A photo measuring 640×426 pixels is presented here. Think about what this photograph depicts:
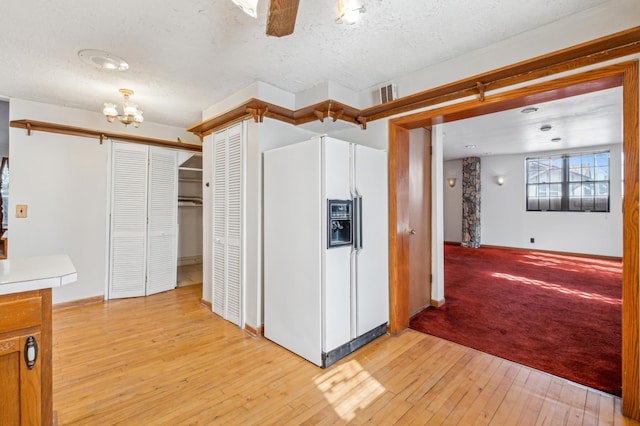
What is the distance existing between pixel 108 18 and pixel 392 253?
3.06 meters

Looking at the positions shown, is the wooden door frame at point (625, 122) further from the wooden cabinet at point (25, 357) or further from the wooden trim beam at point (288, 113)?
the wooden cabinet at point (25, 357)

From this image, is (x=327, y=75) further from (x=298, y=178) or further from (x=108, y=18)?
(x=108, y=18)

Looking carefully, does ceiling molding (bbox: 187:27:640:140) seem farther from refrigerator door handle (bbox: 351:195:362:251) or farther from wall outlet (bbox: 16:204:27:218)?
wall outlet (bbox: 16:204:27:218)

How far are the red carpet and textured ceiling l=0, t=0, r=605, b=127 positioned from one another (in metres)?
2.73

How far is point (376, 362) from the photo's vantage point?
248 cm

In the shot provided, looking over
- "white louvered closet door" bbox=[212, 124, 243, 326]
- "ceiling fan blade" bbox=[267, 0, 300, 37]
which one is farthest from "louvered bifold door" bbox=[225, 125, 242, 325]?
"ceiling fan blade" bbox=[267, 0, 300, 37]

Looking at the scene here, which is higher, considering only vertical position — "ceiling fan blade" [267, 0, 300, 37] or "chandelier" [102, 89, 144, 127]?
"chandelier" [102, 89, 144, 127]

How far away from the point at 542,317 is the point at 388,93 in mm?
3242

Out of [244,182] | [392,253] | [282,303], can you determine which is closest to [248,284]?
[282,303]

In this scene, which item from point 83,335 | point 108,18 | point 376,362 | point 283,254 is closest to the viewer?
point 108,18

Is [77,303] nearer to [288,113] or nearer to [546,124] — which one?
[288,113]

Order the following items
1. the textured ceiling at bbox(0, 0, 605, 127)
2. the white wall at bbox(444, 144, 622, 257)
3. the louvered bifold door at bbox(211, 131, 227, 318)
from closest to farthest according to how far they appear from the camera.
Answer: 1. the textured ceiling at bbox(0, 0, 605, 127)
2. the louvered bifold door at bbox(211, 131, 227, 318)
3. the white wall at bbox(444, 144, 622, 257)

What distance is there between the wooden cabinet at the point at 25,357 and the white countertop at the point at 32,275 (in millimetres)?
71

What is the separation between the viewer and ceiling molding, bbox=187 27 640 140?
184 cm
